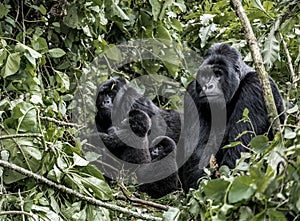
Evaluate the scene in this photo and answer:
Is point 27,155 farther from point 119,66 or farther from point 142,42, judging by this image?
point 119,66

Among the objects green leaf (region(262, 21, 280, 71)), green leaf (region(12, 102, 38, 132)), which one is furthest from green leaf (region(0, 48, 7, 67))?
green leaf (region(262, 21, 280, 71))

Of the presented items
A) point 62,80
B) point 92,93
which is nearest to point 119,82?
point 92,93

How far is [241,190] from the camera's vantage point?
1207mm

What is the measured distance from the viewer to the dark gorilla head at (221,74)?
3.20 meters

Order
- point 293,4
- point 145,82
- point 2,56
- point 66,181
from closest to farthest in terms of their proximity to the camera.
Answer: point 293,4 → point 66,181 → point 2,56 → point 145,82

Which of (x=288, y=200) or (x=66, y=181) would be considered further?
(x=66, y=181)

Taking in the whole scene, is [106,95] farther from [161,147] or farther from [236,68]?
[236,68]

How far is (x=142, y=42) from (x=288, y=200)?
2595 mm

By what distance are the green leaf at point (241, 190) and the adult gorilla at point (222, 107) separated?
6.21 ft

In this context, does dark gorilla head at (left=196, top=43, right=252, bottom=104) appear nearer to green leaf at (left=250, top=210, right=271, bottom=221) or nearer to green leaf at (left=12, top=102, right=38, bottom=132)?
green leaf at (left=12, top=102, right=38, bottom=132)

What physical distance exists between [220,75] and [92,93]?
1.32 metres

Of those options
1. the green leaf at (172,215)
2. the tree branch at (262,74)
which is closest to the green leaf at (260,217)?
the green leaf at (172,215)

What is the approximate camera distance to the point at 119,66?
165 inches

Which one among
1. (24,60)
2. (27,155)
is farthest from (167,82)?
(27,155)
